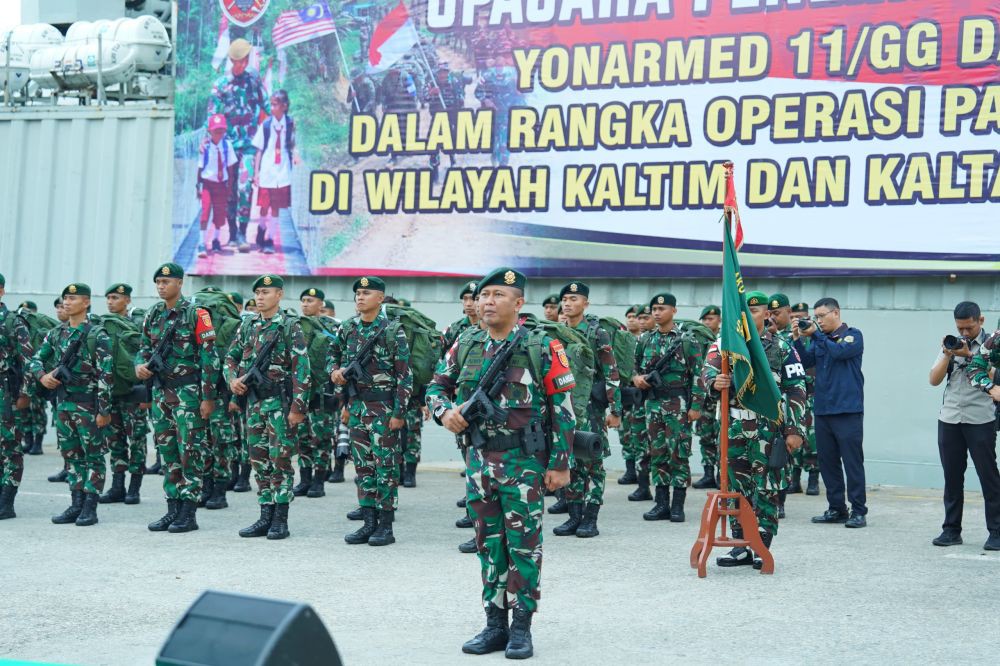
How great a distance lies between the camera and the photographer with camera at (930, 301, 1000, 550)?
8914 millimetres

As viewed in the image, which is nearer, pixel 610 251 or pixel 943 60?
pixel 943 60

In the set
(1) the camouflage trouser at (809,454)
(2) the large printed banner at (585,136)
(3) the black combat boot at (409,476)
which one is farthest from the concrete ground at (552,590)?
(2) the large printed banner at (585,136)

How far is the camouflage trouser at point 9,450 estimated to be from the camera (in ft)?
34.4

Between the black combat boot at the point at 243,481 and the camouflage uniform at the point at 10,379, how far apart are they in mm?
2507

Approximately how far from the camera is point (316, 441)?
12344 millimetres

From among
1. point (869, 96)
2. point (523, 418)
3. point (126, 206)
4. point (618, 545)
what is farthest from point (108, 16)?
point (523, 418)

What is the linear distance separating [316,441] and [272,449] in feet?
10.1

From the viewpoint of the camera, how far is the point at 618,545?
30.4 ft

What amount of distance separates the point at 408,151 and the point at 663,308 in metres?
6.11

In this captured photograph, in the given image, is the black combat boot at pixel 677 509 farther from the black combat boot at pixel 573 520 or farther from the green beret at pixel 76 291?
the green beret at pixel 76 291

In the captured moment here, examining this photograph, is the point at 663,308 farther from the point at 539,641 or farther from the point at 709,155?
the point at 539,641

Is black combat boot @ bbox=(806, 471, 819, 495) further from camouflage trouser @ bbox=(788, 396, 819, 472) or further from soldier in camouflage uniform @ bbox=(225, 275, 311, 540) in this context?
soldier in camouflage uniform @ bbox=(225, 275, 311, 540)

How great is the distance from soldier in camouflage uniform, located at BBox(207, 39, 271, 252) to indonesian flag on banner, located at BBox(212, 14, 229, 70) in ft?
0.29

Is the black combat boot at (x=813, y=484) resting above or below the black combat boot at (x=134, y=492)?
above
